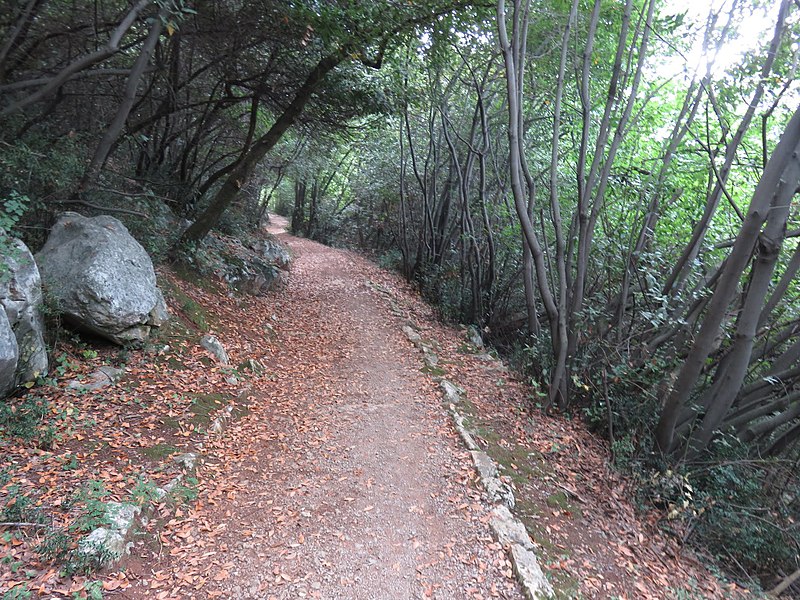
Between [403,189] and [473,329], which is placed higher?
[403,189]

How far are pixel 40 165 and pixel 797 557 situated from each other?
31.8 ft

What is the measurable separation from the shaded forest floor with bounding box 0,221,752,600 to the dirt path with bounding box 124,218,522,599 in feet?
0.05

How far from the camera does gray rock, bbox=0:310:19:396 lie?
169 inches

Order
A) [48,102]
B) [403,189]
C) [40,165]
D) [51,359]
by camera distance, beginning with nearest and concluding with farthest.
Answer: [51,359] → [40,165] → [48,102] → [403,189]

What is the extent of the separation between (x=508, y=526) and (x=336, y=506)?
1.62 metres

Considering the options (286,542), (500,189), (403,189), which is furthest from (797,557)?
(403,189)

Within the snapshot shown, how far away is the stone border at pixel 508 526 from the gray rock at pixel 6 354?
4.61m

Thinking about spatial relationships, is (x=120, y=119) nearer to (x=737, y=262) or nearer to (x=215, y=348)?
(x=215, y=348)

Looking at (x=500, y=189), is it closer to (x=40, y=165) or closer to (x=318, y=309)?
(x=318, y=309)

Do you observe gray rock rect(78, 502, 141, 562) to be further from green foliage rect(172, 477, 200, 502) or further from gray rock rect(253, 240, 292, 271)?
gray rock rect(253, 240, 292, 271)

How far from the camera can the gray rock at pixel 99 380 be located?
17.1 feet

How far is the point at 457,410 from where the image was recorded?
6859mm

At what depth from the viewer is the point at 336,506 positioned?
15.2 feet

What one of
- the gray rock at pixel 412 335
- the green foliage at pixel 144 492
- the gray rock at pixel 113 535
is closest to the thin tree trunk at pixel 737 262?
the gray rock at pixel 412 335
